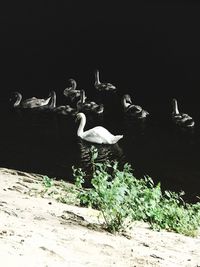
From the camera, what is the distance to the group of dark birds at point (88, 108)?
1630cm

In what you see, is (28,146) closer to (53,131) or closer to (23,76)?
(53,131)

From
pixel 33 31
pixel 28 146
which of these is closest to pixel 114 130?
pixel 28 146

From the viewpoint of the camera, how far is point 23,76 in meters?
24.2

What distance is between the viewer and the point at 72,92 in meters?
21.6

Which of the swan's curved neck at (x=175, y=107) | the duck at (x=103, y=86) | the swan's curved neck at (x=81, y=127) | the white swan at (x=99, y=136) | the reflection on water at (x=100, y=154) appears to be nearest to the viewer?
the reflection on water at (x=100, y=154)

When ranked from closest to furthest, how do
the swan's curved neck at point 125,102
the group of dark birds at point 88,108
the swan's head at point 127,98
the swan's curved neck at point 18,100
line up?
1. the group of dark birds at point 88,108
2. the swan's curved neck at point 125,102
3. the swan's head at point 127,98
4. the swan's curved neck at point 18,100

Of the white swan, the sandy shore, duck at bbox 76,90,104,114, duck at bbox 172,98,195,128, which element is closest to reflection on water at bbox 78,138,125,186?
the white swan

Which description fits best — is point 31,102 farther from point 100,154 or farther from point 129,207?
point 129,207

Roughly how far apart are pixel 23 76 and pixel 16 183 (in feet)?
47.3

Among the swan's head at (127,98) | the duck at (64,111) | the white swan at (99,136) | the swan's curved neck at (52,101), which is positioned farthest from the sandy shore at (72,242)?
the swan's curved neck at (52,101)

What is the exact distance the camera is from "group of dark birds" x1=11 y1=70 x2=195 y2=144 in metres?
16.3

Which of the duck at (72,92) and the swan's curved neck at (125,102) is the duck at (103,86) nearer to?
the duck at (72,92)

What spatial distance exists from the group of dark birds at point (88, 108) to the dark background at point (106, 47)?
0.74 metres

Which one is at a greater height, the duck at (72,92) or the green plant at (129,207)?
the duck at (72,92)
